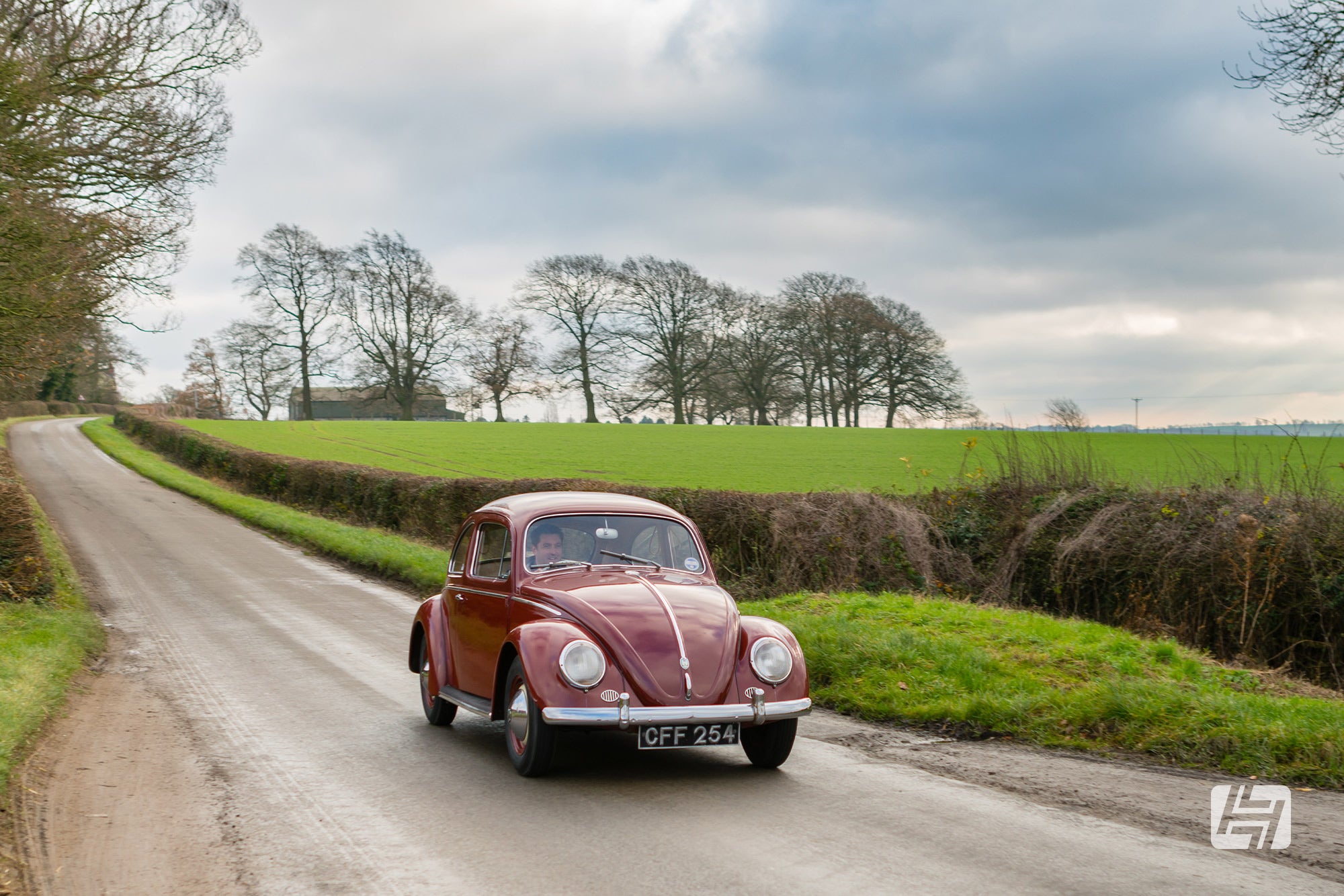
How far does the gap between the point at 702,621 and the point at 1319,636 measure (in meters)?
9.62

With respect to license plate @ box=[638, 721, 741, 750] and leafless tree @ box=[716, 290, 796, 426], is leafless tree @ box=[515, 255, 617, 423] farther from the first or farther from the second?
license plate @ box=[638, 721, 741, 750]

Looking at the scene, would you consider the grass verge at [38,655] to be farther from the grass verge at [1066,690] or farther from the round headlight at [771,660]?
the grass verge at [1066,690]

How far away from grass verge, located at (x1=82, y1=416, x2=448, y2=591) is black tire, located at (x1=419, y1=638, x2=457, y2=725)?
7474mm

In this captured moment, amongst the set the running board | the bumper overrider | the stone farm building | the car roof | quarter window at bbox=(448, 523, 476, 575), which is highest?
the stone farm building

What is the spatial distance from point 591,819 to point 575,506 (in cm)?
269

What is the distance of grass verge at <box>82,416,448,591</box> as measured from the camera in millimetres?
18641

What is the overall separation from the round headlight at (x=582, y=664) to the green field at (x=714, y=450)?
1110 cm

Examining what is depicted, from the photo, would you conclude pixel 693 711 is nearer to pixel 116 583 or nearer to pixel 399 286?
pixel 116 583

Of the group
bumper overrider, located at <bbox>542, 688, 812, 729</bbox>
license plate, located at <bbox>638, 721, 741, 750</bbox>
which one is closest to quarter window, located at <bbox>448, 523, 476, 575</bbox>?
bumper overrider, located at <bbox>542, 688, 812, 729</bbox>

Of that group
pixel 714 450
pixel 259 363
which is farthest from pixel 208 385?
pixel 714 450

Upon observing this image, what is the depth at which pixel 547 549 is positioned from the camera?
24.7 ft

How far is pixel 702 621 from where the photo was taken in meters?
6.58

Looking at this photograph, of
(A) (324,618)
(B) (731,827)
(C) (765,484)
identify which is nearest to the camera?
(B) (731,827)

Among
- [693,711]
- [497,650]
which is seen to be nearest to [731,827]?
[693,711]
